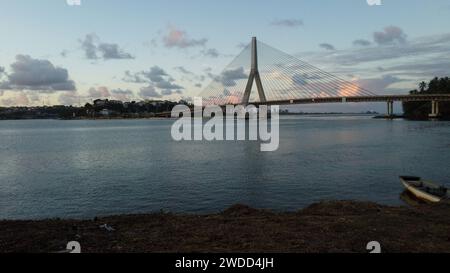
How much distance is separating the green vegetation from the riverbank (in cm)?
16196

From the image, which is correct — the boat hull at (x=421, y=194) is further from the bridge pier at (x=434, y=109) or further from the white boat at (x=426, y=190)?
the bridge pier at (x=434, y=109)

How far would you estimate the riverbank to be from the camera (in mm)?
9672

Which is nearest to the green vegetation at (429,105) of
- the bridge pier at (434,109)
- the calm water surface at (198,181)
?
the bridge pier at (434,109)

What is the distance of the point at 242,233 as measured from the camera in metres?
11.0

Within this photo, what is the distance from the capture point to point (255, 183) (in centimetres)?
2753

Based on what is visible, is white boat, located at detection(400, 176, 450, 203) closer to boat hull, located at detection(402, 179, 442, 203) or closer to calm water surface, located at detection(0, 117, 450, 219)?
boat hull, located at detection(402, 179, 442, 203)

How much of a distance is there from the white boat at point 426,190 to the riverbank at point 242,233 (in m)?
6.87

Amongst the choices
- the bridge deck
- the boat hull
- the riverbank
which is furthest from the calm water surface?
the bridge deck

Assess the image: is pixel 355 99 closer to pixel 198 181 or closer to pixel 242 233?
pixel 198 181

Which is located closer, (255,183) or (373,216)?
(373,216)

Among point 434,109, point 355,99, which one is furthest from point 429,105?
point 355,99
